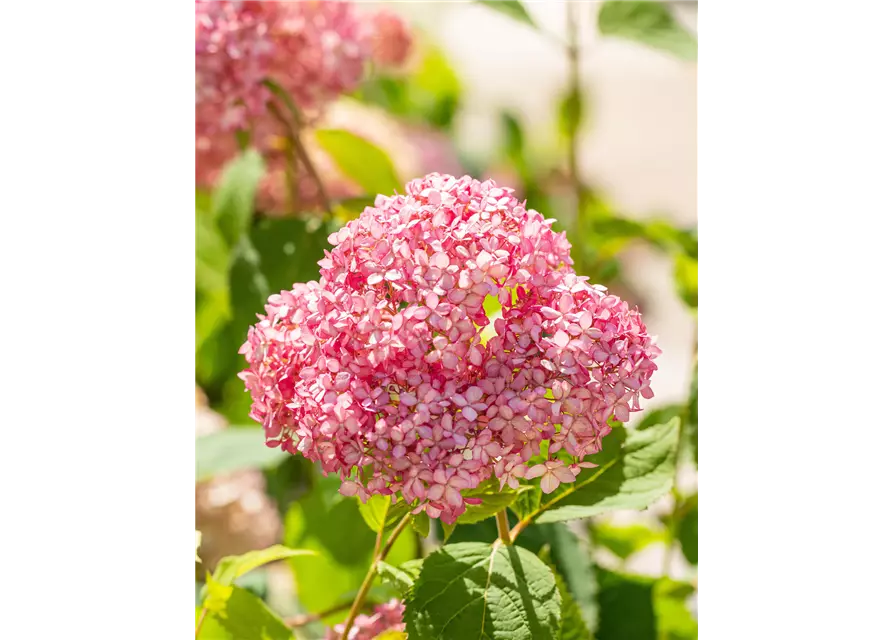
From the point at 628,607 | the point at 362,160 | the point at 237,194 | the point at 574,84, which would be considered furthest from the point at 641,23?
the point at 628,607

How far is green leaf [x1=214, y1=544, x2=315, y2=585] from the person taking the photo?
0.59 meters

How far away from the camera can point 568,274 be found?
18.6 inches

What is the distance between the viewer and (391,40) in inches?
42.0

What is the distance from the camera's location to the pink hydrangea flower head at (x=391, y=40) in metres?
1.04

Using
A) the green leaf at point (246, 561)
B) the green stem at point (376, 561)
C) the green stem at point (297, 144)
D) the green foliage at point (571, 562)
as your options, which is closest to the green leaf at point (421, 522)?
the green stem at point (376, 561)

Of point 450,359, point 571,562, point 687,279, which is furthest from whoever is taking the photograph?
point 687,279

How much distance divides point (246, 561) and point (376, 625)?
0.28 ft

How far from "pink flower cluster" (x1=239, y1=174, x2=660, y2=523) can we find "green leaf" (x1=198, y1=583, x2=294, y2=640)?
18cm

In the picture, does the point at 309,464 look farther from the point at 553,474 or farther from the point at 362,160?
the point at 553,474

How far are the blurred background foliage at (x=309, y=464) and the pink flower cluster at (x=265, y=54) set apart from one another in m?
0.03

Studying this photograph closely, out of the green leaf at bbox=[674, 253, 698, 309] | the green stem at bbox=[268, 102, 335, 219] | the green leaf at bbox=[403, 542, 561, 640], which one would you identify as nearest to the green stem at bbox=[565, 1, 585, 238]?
the green leaf at bbox=[674, 253, 698, 309]

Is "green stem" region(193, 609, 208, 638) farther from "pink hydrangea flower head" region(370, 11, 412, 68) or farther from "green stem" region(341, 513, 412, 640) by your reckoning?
"pink hydrangea flower head" region(370, 11, 412, 68)

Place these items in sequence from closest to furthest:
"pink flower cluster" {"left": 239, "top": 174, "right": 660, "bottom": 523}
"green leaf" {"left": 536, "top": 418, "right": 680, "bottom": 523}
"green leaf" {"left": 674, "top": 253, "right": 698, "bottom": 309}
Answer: "pink flower cluster" {"left": 239, "top": 174, "right": 660, "bottom": 523} < "green leaf" {"left": 536, "top": 418, "right": 680, "bottom": 523} < "green leaf" {"left": 674, "top": 253, "right": 698, "bottom": 309}
